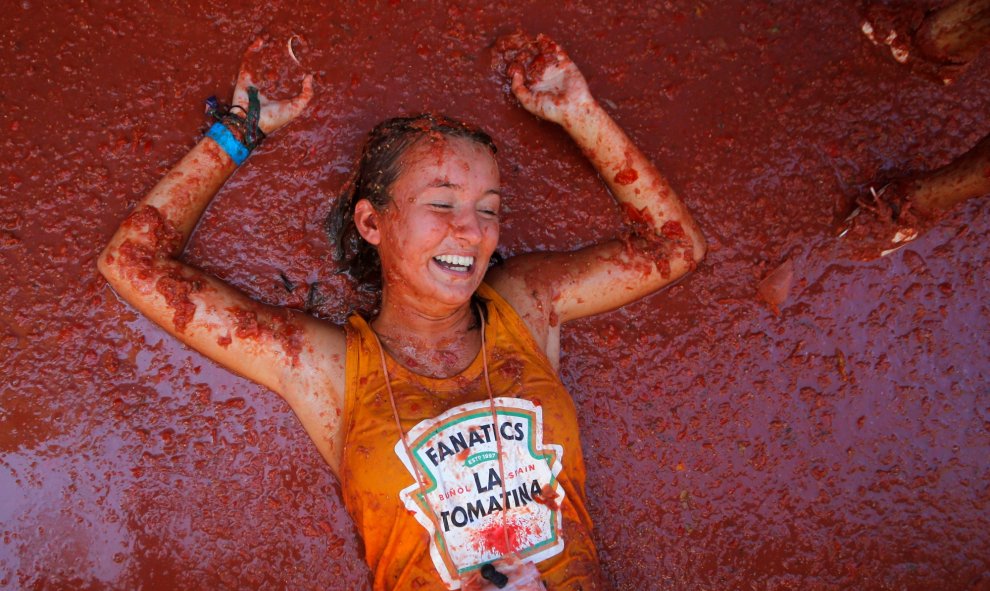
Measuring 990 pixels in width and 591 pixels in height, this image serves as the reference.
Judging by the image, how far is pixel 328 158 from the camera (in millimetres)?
2451

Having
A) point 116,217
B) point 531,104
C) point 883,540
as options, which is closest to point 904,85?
point 531,104

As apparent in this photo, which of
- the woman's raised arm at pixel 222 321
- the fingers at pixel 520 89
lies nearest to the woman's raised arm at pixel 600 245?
the fingers at pixel 520 89

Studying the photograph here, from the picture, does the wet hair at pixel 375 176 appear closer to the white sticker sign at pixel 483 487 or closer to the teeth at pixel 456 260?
the teeth at pixel 456 260

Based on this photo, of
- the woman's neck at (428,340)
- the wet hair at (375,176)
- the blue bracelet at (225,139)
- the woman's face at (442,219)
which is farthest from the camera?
the blue bracelet at (225,139)

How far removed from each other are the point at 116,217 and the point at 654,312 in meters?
1.90

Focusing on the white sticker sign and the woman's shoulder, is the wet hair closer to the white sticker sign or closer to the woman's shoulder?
the woman's shoulder

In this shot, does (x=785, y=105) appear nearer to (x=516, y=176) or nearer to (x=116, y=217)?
(x=516, y=176)

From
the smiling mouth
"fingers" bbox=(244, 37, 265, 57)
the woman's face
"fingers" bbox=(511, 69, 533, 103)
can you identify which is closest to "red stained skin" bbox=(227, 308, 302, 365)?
the woman's face

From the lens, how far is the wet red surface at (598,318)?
93.5 inches

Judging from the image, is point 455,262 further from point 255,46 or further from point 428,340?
point 255,46

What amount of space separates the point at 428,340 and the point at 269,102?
989 mm

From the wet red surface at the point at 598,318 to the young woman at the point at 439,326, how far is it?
18 cm

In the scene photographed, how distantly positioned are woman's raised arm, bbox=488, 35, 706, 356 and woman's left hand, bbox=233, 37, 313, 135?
0.72m

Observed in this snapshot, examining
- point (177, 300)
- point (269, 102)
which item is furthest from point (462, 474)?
point (269, 102)
